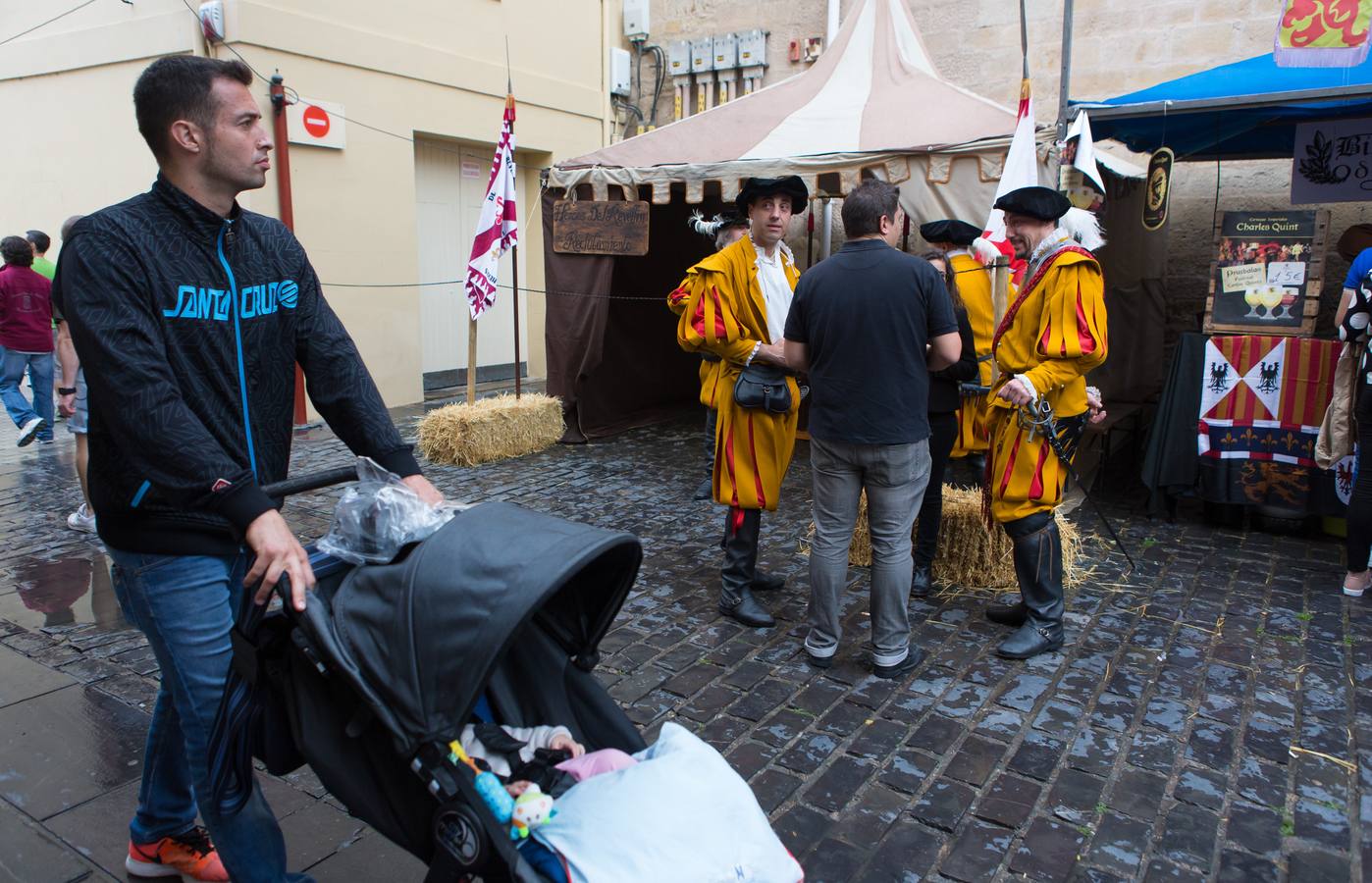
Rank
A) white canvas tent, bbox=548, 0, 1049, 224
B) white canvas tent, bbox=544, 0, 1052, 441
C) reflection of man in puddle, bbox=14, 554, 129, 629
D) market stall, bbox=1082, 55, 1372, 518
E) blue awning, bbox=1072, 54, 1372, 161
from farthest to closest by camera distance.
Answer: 1. white canvas tent, bbox=544, 0, 1052, 441
2. white canvas tent, bbox=548, 0, 1049, 224
3. market stall, bbox=1082, 55, 1372, 518
4. blue awning, bbox=1072, 54, 1372, 161
5. reflection of man in puddle, bbox=14, 554, 129, 629

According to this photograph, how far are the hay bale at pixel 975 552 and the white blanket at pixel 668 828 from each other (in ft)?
10.8

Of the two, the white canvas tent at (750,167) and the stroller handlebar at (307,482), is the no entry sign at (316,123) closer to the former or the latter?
the white canvas tent at (750,167)

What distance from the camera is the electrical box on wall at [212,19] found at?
8.31 metres

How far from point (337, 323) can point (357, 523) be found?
31.1 inches

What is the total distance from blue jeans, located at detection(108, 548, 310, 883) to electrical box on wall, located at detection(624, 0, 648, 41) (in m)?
11.7

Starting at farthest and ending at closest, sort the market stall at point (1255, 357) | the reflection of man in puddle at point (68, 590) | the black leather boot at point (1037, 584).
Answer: the market stall at point (1255, 357) → the reflection of man in puddle at point (68, 590) → the black leather boot at point (1037, 584)

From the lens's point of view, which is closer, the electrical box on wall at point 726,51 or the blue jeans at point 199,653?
the blue jeans at point 199,653

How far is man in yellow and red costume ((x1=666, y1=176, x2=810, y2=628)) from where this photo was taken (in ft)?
14.1

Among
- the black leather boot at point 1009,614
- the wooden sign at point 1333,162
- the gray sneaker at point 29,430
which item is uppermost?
the wooden sign at point 1333,162

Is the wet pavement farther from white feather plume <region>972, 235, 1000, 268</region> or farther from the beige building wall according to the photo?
the beige building wall

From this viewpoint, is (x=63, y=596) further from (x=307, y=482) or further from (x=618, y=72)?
(x=618, y=72)

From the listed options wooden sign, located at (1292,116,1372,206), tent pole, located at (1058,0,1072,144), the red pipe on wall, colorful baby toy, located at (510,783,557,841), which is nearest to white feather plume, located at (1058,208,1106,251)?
tent pole, located at (1058,0,1072,144)

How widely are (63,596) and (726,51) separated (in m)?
9.49

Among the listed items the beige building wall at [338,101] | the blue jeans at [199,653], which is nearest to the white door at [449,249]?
the beige building wall at [338,101]
